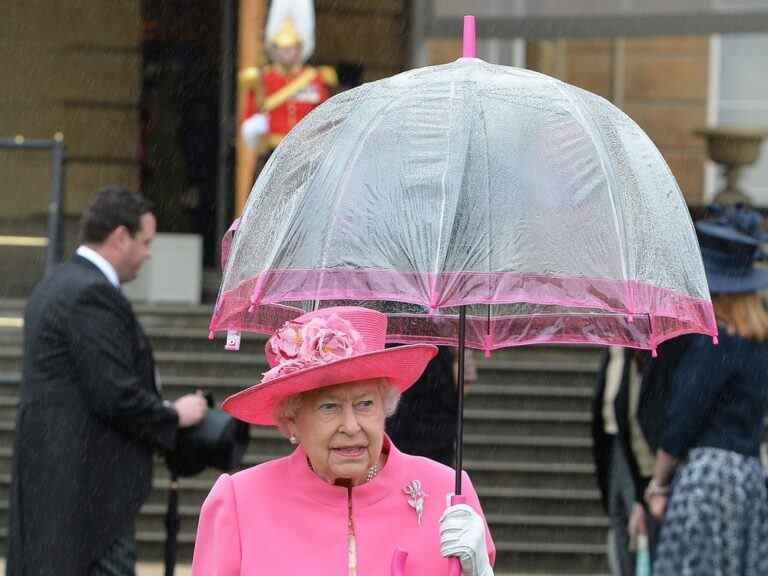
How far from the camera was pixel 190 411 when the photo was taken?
643 cm

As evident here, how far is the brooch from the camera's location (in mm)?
3479

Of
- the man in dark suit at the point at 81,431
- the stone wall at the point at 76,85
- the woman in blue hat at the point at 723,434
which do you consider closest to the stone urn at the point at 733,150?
the stone wall at the point at 76,85

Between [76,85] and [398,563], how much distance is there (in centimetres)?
1158

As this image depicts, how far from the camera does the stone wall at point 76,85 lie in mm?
14297

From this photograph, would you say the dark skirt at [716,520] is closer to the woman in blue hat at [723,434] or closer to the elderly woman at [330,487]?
the woman in blue hat at [723,434]

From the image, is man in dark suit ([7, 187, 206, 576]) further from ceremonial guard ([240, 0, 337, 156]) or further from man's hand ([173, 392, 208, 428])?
ceremonial guard ([240, 0, 337, 156])

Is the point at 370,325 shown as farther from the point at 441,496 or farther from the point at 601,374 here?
the point at 601,374

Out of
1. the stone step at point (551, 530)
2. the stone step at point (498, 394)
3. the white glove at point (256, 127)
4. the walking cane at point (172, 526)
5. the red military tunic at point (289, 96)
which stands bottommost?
the stone step at point (551, 530)

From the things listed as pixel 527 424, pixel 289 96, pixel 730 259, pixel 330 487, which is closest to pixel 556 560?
pixel 527 424

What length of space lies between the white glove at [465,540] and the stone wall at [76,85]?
444 inches

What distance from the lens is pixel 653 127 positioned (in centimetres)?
1620

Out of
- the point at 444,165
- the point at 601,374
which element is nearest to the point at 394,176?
the point at 444,165

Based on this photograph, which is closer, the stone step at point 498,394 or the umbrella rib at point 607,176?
the umbrella rib at point 607,176

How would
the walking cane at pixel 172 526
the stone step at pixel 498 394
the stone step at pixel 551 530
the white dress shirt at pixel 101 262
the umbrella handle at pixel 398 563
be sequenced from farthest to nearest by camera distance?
the stone step at pixel 498 394
the stone step at pixel 551 530
the walking cane at pixel 172 526
the white dress shirt at pixel 101 262
the umbrella handle at pixel 398 563
